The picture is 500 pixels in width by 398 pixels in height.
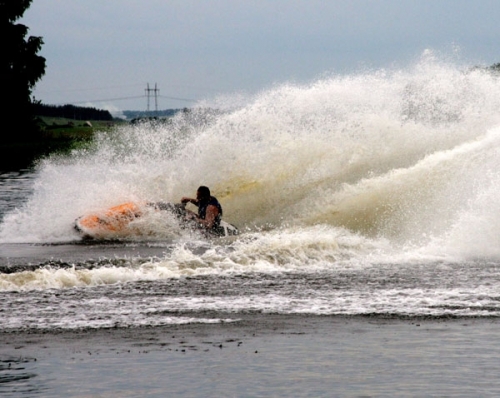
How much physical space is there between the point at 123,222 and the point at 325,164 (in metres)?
9.12

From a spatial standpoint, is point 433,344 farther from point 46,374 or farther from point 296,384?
point 46,374

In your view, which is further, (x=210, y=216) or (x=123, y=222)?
(x=123, y=222)

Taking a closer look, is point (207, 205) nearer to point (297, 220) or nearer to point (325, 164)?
point (297, 220)

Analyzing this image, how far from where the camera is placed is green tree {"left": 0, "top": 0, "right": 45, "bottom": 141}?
76.1 metres

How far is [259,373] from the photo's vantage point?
35.1 feet

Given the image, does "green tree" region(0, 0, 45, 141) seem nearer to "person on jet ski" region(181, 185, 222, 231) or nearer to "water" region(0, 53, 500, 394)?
"water" region(0, 53, 500, 394)

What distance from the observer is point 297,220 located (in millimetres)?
28500

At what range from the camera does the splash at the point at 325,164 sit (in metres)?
27.0

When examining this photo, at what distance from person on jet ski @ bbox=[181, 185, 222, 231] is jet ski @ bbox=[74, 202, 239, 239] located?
0.33 feet

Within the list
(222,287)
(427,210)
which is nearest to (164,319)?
(222,287)

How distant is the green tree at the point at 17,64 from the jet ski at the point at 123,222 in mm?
51666

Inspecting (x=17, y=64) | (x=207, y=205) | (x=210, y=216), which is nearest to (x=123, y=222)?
(x=207, y=205)

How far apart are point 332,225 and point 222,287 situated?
11293 millimetres

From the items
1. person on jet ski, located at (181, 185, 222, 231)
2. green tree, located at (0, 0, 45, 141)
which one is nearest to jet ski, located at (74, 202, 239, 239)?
person on jet ski, located at (181, 185, 222, 231)
